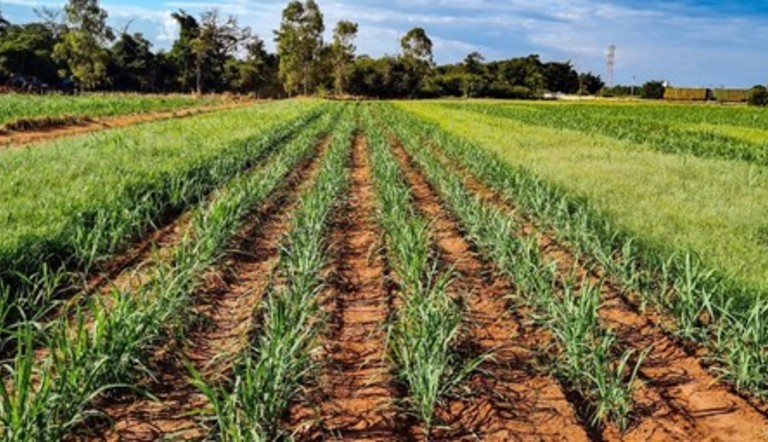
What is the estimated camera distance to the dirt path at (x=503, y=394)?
361 cm

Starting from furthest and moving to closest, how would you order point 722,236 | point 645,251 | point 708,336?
point 722,236 < point 645,251 < point 708,336

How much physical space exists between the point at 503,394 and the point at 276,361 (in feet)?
4.59

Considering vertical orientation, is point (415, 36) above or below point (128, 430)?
above

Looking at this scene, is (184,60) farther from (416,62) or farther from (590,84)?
(590,84)

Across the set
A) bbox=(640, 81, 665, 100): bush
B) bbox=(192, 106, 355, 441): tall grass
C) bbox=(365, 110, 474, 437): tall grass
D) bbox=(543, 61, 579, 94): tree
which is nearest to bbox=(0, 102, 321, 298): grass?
bbox=(192, 106, 355, 441): tall grass

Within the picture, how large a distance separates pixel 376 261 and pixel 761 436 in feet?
12.6

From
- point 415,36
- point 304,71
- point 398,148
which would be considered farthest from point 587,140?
point 415,36

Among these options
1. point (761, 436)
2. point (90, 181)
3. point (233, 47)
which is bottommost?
point (761, 436)

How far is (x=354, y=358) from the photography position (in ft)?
14.5

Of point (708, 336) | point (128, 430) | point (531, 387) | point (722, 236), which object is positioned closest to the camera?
point (128, 430)

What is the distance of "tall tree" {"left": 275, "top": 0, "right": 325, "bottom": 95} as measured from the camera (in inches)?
2611

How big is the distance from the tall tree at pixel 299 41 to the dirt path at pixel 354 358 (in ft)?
202

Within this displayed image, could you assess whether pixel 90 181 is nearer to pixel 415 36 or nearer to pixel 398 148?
pixel 398 148

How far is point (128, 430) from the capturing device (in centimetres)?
342
